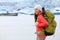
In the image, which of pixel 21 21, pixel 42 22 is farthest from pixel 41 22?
pixel 21 21

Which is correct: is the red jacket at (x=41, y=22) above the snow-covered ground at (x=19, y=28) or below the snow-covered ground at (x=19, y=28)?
above

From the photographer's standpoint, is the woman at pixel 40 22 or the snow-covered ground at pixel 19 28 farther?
the snow-covered ground at pixel 19 28

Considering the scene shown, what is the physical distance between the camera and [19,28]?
303 centimetres

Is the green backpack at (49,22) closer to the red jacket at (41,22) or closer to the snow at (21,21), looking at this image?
the red jacket at (41,22)

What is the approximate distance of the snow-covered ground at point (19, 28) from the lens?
301cm

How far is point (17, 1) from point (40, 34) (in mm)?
1007

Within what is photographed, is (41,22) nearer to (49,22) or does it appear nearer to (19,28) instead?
(49,22)

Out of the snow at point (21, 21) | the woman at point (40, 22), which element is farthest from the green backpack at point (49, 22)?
the snow at point (21, 21)

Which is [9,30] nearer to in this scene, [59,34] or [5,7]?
[5,7]

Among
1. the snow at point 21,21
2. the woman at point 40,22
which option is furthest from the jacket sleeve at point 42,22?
the snow at point 21,21

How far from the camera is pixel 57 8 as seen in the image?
9.77 feet

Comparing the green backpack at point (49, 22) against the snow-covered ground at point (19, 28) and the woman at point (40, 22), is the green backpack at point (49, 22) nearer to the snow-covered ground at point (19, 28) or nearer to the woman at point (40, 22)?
the woman at point (40, 22)

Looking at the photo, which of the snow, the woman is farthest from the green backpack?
the snow

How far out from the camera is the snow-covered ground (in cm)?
301
